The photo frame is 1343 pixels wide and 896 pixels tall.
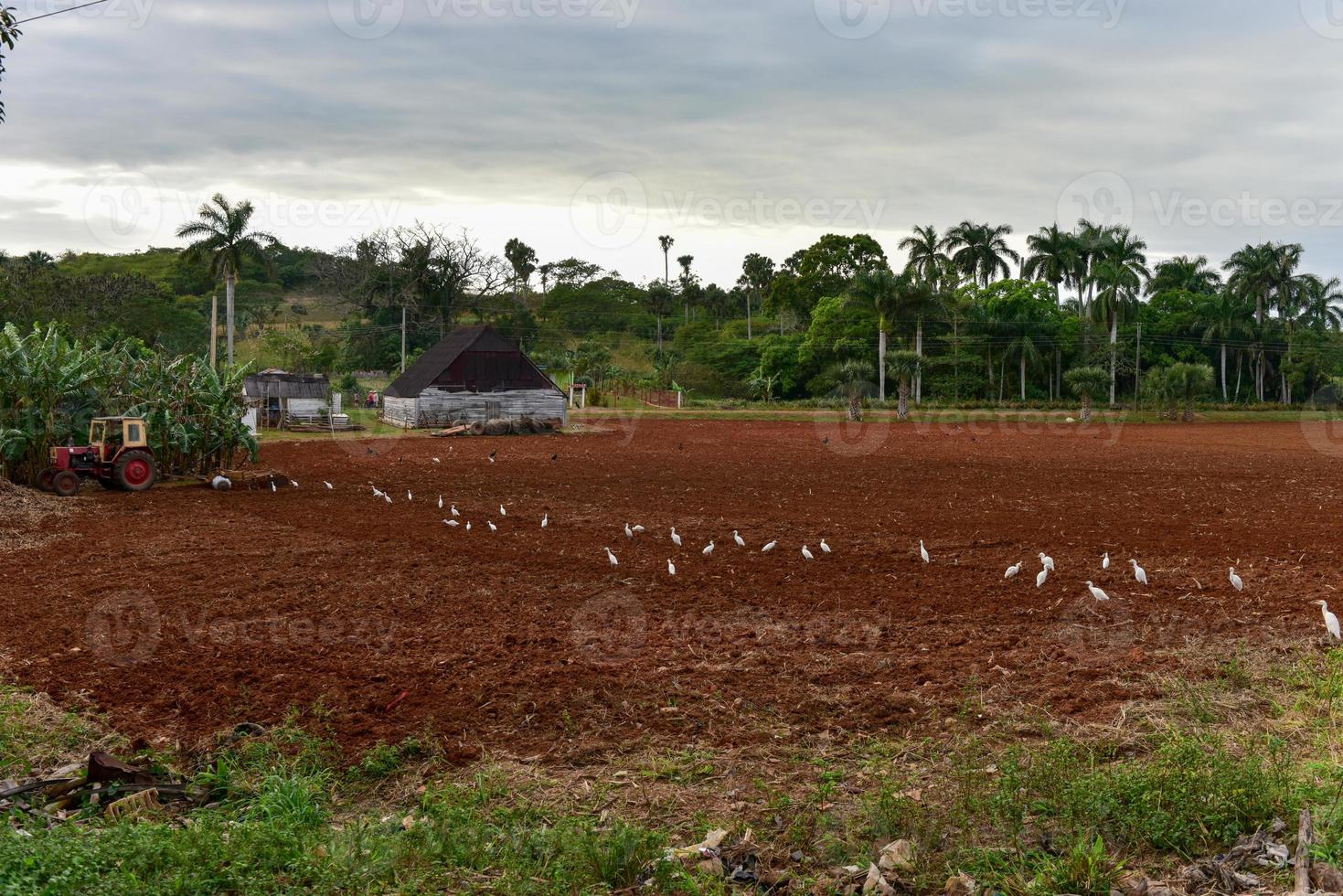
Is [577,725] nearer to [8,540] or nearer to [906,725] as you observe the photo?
[906,725]

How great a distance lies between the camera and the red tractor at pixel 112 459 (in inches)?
782

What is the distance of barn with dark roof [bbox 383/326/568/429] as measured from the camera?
47875 millimetres

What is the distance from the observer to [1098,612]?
1036cm

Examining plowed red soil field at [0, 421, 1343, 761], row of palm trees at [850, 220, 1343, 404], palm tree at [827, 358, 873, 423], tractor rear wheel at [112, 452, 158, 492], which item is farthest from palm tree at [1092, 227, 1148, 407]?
tractor rear wheel at [112, 452, 158, 492]

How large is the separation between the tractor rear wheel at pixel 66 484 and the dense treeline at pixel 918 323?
41.2m

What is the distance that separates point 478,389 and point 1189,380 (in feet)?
131

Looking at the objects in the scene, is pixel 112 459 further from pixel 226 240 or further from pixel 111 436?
pixel 226 240

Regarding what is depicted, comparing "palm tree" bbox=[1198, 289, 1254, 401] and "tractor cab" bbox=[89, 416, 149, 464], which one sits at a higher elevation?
"palm tree" bbox=[1198, 289, 1254, 401]

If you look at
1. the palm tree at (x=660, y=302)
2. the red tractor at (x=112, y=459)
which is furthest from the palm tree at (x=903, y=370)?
the red tractor at (x=112, y=459)

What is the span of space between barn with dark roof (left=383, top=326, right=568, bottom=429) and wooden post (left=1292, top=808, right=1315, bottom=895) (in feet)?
141

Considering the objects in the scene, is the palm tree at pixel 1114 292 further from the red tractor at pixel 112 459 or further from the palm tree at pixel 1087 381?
the red tractor at pixel 112 459

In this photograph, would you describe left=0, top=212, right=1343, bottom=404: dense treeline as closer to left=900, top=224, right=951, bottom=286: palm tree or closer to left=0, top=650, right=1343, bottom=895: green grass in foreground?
left=900, top=224, right=951, bottom=286: palm tree

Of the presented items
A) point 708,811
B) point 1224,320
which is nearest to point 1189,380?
point 1224,320

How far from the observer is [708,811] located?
590cm
